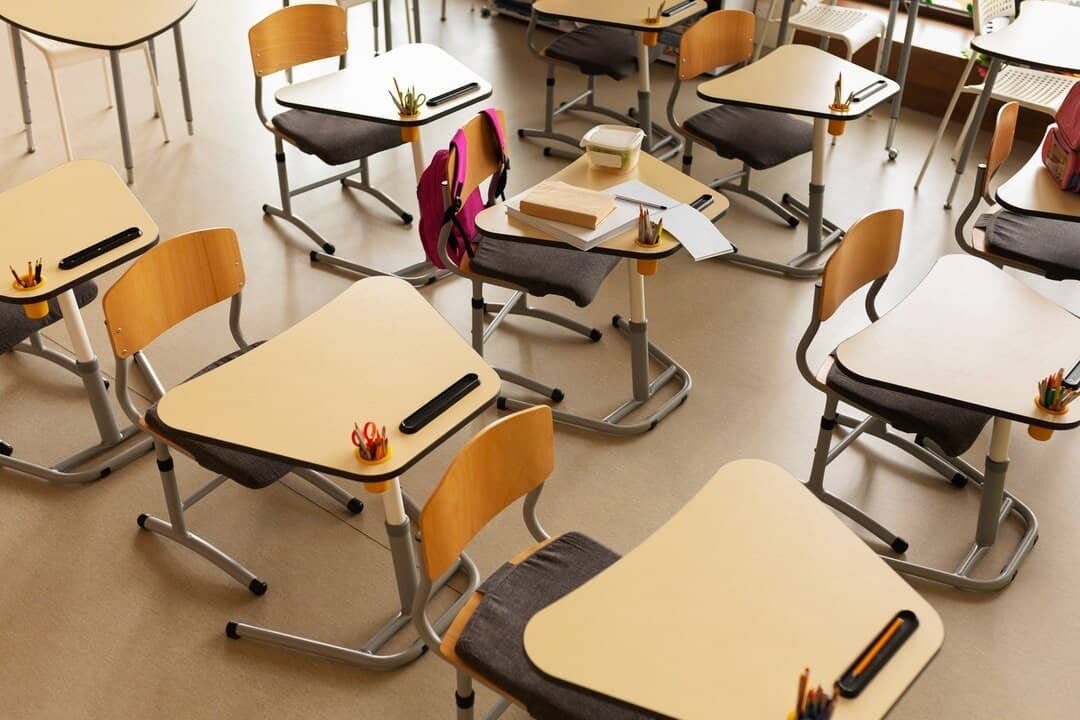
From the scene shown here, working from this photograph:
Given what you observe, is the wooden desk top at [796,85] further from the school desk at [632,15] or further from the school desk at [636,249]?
the school desk at [636,249]

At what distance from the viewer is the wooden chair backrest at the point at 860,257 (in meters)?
2.95

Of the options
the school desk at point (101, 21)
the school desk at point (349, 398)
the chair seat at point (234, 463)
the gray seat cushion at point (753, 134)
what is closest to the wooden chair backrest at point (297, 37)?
the school desk at point (101, 21)

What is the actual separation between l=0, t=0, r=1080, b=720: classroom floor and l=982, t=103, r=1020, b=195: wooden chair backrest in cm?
70

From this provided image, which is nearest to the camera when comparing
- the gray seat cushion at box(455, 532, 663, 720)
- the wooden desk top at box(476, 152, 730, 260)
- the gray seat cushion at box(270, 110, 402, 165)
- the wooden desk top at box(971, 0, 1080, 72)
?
the gray seat cushion at box(455, 532, 663, 720)

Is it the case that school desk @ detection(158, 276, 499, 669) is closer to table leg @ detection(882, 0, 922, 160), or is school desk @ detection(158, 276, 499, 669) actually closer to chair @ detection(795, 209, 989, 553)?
chair @ detection(795, 209, 989, 553)

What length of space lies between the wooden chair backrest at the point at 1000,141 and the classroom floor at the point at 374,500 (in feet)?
2.30

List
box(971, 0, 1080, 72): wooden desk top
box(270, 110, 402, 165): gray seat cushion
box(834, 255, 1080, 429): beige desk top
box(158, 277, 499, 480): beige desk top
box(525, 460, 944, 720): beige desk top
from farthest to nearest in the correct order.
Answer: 1. box(270, 110, 402, 165): gray seat cushion
2. box(971, 0, 1080, 72): wooden desk top
3. box(834, 255, 1080, 429): beige desk top
4. box(158, 277, 499, 480): beige desk top
5. box(525, 460, 944, 720): beige desk top

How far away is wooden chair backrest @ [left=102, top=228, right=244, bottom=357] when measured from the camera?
278 cm

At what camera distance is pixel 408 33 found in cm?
617

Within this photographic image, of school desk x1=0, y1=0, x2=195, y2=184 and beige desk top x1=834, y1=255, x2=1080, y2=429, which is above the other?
school desk x1=0, y1=0, x2=195, y2=184

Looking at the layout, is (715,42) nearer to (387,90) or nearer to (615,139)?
(615,139)

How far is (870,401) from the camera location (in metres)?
2.94

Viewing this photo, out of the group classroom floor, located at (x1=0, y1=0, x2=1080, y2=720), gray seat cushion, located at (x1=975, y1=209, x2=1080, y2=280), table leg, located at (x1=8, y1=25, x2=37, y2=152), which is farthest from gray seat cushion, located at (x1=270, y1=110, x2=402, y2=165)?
gray seat cushion, located at (x1=975, y1=209, x2=1080, y2=280)


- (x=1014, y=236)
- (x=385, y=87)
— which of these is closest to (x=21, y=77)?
(x=385, y=87)
